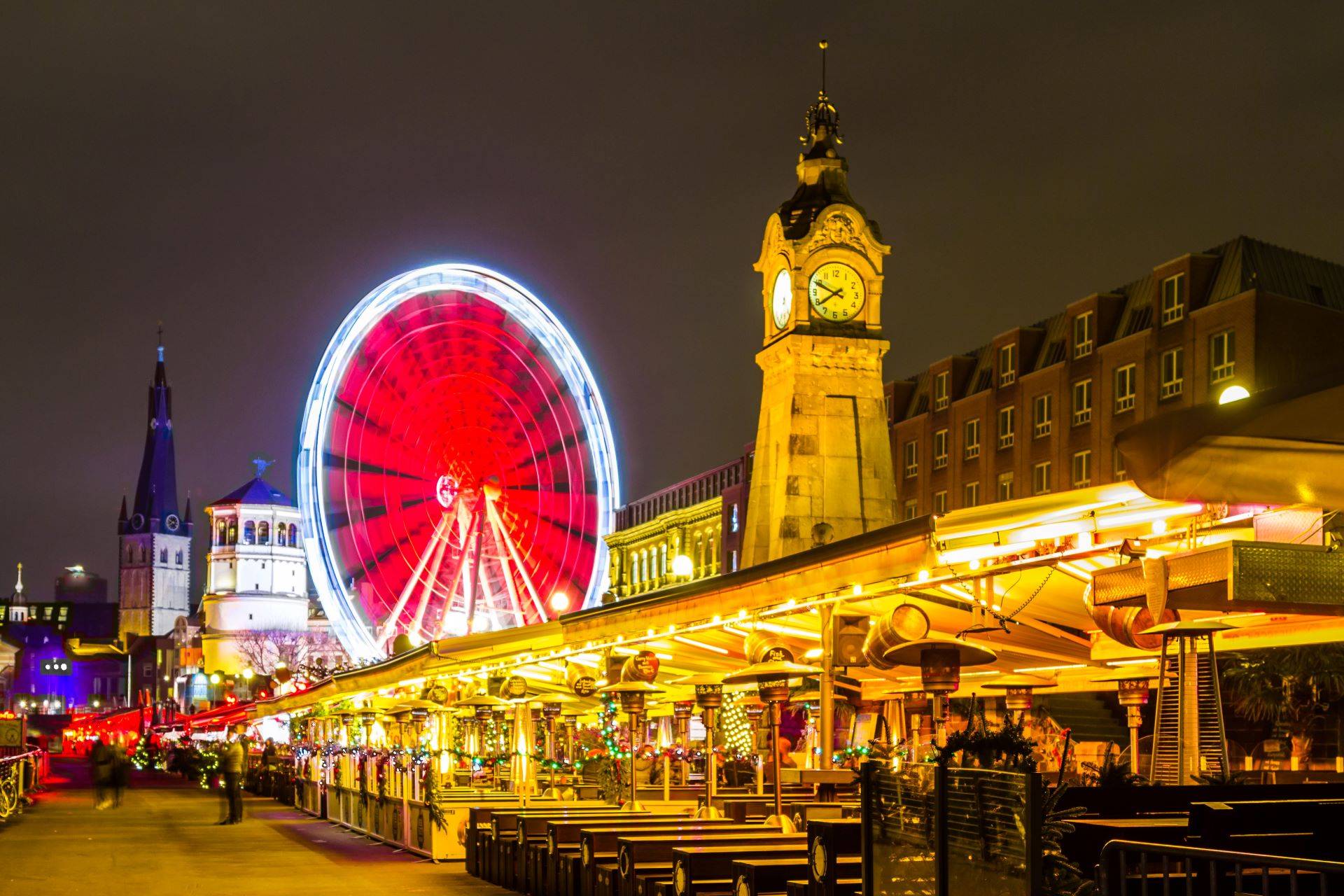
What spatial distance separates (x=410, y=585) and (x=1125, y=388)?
28.3 m

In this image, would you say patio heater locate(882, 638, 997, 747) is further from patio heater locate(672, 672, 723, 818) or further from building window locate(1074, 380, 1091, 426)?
building window locate(1074, 380, 1091, 426)

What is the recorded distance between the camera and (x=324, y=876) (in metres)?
22.7

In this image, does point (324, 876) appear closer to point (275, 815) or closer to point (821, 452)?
point (821, 452)

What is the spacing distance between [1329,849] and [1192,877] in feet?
6.35

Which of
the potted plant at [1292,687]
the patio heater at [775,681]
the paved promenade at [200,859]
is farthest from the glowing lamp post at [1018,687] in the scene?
the potted plant at [1292,687]

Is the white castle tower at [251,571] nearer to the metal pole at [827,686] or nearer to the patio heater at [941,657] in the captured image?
the metal pole at [827,686]

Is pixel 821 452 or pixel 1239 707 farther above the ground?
pixel 821 452

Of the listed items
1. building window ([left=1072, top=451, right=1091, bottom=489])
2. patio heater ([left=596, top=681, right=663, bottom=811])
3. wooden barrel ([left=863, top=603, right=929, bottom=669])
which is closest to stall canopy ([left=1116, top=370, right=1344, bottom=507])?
wooden barrel ([left=863, top=603, right=929, bottom=669])

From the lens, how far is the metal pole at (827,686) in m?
18.8

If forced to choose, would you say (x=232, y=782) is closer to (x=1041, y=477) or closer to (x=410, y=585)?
(x=410, y=585)

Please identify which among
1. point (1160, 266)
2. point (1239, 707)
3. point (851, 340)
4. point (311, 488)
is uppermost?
point (1160, 266)

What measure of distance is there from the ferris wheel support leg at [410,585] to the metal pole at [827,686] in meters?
23.7

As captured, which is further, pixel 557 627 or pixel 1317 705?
pixel 1317 705

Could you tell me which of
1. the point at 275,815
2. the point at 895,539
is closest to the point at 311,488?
the point at 275,815
